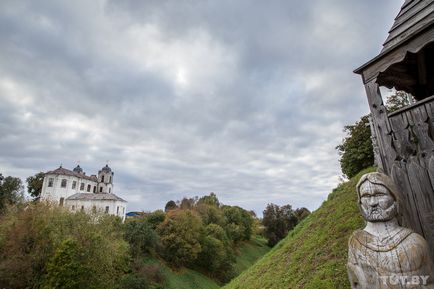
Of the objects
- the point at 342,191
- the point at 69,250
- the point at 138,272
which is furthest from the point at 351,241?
the point at 138,272

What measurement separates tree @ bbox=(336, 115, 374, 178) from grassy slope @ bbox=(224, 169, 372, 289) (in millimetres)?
5794

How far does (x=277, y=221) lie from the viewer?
51.5 meters

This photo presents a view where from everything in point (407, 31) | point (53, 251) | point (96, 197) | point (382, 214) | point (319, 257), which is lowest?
point (53, 251)

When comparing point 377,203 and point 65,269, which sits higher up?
point 377,203

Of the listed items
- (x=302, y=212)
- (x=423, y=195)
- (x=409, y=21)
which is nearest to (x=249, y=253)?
(x=302, y=212)

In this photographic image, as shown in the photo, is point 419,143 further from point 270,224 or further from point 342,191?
point 270,224

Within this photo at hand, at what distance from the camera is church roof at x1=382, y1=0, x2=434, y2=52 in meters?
3.52

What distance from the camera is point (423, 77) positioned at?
4840 millimetres

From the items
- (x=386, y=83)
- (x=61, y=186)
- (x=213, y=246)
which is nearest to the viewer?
(x=386, y=83)

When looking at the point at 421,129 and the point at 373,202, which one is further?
the point at 421,129

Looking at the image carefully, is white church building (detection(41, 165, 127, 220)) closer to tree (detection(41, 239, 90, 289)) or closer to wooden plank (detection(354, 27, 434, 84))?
tree (detection(41, 239, 90, 289))

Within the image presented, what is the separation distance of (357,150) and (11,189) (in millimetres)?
51610

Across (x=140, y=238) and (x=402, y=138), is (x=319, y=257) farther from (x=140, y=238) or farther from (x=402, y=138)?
(x=140, y=238)

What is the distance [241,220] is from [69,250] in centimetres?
3856
